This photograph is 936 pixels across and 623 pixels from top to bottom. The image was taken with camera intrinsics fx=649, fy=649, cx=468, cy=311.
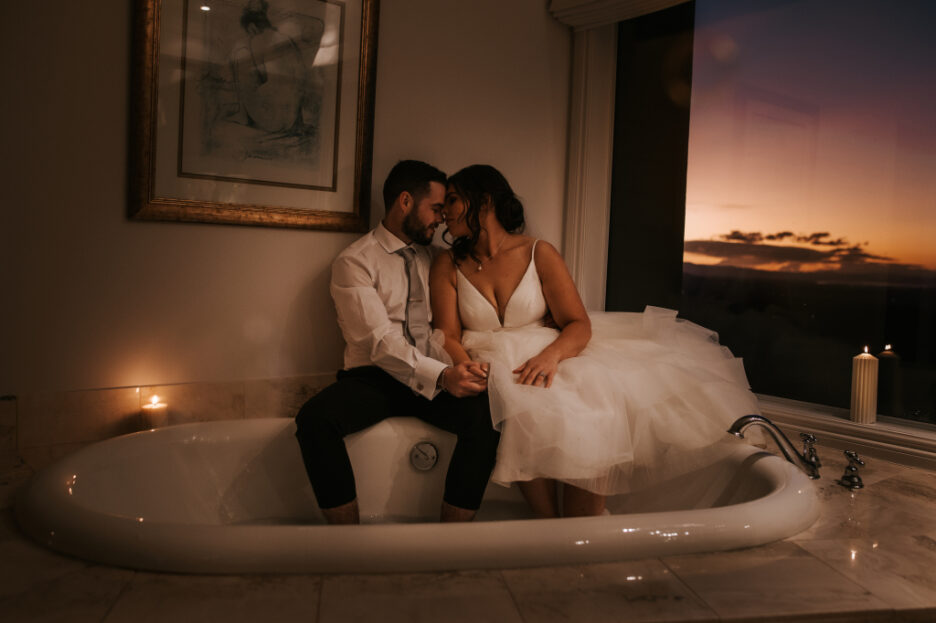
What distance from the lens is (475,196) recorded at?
222cm

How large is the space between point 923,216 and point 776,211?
18.1 inches

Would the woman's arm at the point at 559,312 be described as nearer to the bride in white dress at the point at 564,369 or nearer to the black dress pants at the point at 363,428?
the bride in white dress at the point at 564,369

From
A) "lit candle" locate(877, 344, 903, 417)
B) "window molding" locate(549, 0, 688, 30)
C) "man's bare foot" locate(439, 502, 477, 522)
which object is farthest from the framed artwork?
"lit candle" locate(877, 344, 903, 417)

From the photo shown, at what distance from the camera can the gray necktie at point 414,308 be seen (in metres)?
2.17

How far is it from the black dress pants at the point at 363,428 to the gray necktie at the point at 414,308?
10.5 inches

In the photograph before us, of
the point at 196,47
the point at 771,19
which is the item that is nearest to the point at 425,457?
the point at 196,47

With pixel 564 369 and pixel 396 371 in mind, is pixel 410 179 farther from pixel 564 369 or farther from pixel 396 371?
pixel 564 369

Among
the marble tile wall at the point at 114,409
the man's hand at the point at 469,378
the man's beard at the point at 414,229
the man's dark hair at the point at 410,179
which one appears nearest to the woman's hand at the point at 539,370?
the man's hand at the point at 469,378

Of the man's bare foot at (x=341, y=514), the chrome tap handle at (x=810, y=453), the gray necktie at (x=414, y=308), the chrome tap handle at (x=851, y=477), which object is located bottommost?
the man's bare foot at (x=341, y=514)

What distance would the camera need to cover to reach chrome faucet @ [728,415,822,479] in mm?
1615

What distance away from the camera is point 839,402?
7.34 ft

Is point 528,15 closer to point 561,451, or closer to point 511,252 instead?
point 511,252

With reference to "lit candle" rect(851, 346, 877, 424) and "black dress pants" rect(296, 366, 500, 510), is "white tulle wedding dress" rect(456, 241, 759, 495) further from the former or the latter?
"lit candle" rect(851, 346, 877, 424)

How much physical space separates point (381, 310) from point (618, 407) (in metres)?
0.78
